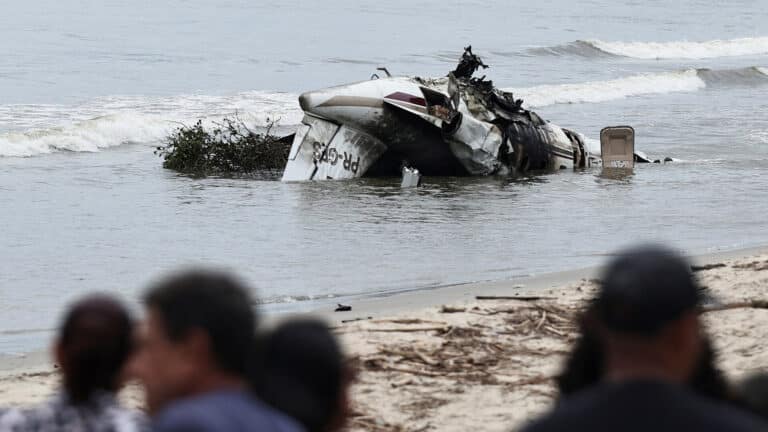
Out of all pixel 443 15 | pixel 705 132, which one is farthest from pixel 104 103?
pixel 443 15

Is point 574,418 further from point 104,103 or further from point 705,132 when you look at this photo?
point 104,103

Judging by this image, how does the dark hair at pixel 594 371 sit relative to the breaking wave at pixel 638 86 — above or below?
below

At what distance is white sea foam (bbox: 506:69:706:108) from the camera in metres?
42.1

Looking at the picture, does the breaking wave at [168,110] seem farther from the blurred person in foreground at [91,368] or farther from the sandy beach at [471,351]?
the blurred person in foreground at [91,368]

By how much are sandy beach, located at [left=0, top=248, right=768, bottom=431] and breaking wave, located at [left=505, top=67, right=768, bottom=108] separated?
97.0 ft

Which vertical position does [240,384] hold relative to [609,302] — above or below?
below

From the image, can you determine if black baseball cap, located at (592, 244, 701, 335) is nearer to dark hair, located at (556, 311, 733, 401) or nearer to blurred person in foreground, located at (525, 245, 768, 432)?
blurred person in foreground, located at (525, 245, 768, 432)

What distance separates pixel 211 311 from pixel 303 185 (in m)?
18.1

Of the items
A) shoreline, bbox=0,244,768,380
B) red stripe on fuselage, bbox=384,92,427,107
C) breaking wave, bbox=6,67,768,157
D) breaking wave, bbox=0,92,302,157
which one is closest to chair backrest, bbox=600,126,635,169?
red stripe on fuselage, bbox=384,92,427,107

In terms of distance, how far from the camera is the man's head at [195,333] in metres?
3.11

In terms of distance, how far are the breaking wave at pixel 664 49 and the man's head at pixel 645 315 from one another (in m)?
58.0

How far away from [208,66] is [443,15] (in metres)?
36.9

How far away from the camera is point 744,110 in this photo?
36781mm

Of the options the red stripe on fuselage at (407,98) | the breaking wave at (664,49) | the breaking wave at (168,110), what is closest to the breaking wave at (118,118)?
the breaking wave at (168,110)
